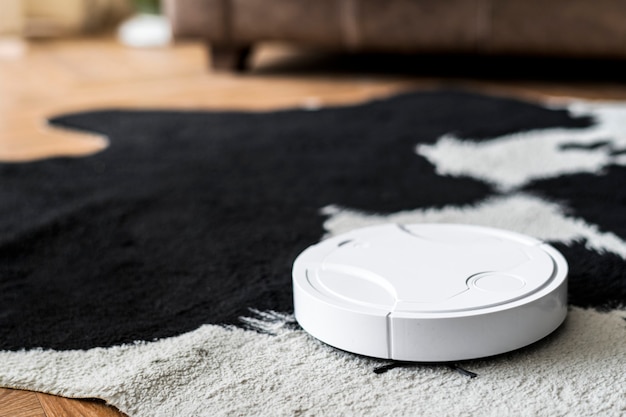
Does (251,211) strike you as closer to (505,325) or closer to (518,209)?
(518,209)

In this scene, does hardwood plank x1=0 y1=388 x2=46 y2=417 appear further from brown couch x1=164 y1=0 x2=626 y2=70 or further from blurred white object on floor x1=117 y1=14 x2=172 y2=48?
blurred white object on floor x1=117 y1=14 x2=172 y2=48

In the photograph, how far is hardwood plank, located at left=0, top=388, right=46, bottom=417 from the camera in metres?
0.68

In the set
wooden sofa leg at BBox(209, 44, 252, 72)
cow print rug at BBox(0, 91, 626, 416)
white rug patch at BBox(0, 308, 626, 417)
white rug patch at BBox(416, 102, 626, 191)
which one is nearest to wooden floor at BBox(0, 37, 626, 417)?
wooden sofa leg at BBox(209, 44, 252, 72)

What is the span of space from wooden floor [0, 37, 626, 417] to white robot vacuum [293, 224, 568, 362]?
871 mm

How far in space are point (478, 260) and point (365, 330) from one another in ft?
0.46

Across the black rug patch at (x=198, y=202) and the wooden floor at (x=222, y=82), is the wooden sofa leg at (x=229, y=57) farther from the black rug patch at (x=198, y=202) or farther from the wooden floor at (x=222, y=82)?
the black rug patch at (x=198, y=202)

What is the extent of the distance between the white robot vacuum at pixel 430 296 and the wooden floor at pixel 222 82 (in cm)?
87

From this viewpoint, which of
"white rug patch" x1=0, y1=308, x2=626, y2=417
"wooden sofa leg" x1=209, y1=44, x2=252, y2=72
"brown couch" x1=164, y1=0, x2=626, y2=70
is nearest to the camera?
"white rug patch" x1=0, y1=308, x2=626, y2=417

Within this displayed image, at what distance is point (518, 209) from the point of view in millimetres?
1080

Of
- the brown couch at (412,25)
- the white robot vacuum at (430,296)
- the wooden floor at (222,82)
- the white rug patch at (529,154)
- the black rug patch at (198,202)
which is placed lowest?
the wooden floor at (222,82)

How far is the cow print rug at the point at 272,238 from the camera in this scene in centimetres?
68

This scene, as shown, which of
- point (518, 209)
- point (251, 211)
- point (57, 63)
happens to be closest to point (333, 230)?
point (251, 211)

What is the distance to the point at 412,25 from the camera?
2.08 m

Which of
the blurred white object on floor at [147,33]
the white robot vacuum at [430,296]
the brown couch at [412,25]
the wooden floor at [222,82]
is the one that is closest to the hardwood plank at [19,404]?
the white robot vacuum at [430,296]
